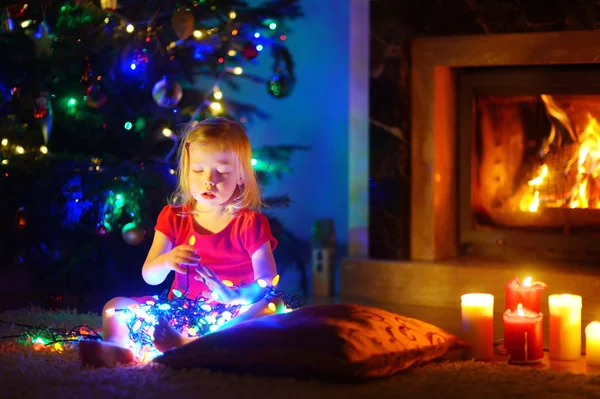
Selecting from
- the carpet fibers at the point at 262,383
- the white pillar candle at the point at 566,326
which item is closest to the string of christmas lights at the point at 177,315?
the carpet fibers at the point at 262,383

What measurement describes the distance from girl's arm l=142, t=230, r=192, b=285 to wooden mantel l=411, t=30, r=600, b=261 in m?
1.31

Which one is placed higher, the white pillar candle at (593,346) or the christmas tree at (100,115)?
the christmas tree at (100,115)

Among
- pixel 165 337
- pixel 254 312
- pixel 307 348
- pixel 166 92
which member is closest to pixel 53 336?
pixel 165 337

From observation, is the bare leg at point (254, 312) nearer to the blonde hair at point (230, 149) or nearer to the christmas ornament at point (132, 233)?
the blonde hair at point (230, 149)

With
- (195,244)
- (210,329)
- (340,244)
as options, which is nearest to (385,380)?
(210,329)

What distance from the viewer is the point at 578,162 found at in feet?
11.2

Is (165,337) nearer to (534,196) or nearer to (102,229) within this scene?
(102,229)

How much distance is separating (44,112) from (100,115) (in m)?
0.32

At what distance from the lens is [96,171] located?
10.8 feet

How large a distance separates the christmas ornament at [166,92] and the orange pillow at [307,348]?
4.46 ft

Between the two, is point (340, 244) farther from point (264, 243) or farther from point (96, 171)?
point (264, 243)

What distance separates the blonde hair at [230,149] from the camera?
239cm

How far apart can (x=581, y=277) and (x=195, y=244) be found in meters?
1.48

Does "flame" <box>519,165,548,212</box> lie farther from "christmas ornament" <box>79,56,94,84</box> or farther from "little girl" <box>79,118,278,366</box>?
"christmas ornament" <box>79,56,94,84</box>
